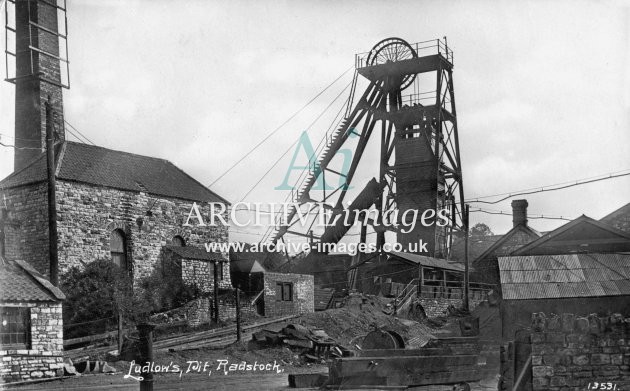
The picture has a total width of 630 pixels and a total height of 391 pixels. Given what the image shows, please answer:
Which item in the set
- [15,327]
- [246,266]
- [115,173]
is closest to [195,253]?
[246,266]

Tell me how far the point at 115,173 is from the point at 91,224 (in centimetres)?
294

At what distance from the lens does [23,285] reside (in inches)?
729

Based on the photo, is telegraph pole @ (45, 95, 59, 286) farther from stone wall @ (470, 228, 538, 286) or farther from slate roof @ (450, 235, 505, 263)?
slate roof @ (450, 235, 505, 263)

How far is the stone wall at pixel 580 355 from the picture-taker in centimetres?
1113

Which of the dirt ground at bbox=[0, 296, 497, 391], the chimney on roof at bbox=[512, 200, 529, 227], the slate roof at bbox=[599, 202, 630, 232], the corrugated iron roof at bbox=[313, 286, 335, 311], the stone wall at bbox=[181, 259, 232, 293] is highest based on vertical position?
the chimney on roof at bbox=[512, 200, 529, 227]

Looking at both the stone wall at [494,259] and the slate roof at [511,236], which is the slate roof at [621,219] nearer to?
the stone wall at [494,259]

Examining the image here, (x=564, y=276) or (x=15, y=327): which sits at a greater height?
(x=564, y=276)

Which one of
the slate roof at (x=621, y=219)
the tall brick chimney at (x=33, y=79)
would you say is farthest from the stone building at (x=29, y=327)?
the slate roof at (x=621, y=219)

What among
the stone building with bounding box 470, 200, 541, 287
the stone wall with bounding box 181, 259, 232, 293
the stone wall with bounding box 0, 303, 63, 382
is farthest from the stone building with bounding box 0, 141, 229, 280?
the stone building with bounding box 470, 200, 541, 287

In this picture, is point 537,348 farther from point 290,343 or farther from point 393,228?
point 393,228

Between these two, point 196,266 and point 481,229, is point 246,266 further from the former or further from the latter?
point 481,229

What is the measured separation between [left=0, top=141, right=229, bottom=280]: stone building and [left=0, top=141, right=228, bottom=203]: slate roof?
0.04 metres

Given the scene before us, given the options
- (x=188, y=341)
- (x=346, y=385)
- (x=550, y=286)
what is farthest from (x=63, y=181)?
(x=550, y=286)

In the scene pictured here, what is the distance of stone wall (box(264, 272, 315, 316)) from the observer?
1215 inches
